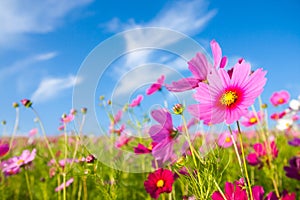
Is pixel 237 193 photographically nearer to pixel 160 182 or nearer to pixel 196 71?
pixel 196 71

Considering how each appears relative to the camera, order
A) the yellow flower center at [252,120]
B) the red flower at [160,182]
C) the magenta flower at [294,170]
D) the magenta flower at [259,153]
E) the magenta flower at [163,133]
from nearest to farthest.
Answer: the magenta flower at [163,133], the red flower at [160,182], the magenta flower at [294,170], the magenta flower at [259,153], the yellow flower center at [252,120]

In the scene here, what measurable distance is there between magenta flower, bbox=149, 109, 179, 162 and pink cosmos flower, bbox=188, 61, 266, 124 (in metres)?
0.17

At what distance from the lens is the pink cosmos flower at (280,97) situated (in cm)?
212

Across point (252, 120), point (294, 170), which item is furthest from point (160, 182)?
point (252, 120)

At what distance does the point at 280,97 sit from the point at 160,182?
1373 millimetres

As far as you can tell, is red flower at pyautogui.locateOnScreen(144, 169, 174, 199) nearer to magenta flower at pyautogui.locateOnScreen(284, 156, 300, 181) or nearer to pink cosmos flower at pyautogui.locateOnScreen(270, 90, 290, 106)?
magenta flower at pyautogui.locateOnScreen(284, 156, 300, 181)

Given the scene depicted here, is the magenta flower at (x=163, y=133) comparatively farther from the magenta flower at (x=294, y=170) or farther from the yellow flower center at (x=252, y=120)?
the yellow flower center at (x=252, y=120)

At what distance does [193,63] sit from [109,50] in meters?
0.30

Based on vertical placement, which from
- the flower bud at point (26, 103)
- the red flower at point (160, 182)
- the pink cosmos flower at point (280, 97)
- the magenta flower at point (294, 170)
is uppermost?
the pink cosmos flower at point (280, 97)

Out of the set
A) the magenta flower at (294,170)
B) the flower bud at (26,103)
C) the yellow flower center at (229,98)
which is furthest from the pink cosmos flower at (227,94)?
the flower bud at (26,103)

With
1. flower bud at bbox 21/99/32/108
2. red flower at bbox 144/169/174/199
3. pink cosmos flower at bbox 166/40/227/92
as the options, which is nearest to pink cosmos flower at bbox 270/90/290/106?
red flower at bbox 144/169/174/199

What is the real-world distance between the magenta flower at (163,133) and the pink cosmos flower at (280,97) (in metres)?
1.51

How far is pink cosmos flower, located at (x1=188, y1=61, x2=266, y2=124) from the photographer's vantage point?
0.61m

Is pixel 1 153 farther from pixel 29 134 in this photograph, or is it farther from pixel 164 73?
pixel 29 134
